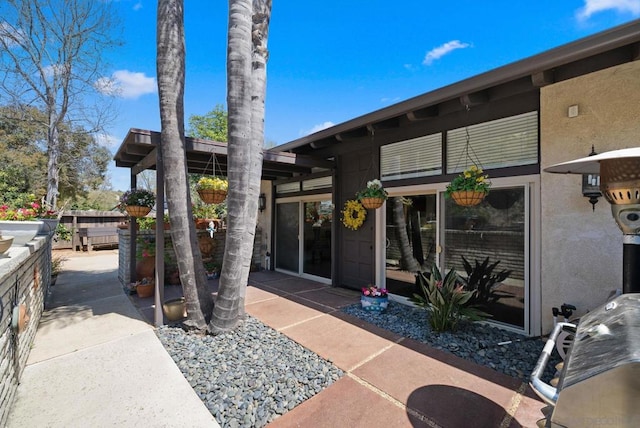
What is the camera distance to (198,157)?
5.41 m

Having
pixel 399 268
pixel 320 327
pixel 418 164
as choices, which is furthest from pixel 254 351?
pixel 418 164

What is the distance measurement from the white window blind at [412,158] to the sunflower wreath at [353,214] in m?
0.76

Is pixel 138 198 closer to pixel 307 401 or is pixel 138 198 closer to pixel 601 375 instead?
pixel 307 401

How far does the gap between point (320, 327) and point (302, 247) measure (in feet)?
11.1

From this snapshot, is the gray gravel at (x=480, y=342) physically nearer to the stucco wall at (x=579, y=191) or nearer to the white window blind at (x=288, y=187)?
the stucco wall at (x=579, y=191)

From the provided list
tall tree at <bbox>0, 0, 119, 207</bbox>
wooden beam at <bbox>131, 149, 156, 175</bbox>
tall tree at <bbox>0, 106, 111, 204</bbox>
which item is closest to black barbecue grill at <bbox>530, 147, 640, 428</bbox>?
wooden beam at <bbox>131, 149, 156, 175</bbox>

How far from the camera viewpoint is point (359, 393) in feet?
8.05

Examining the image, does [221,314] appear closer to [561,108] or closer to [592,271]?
[592,271]

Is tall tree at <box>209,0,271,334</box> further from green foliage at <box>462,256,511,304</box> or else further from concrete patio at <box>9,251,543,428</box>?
green foliage at <box>462,256,511,304</box>

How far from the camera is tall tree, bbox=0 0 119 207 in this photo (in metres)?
→ 7.39

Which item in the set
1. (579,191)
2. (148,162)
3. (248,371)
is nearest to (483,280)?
(579,191)

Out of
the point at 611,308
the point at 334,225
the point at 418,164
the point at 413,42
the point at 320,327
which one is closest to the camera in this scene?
the point at 611,308

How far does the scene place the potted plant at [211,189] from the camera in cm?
410

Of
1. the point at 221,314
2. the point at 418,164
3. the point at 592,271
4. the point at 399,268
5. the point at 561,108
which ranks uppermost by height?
the point at 561,108
